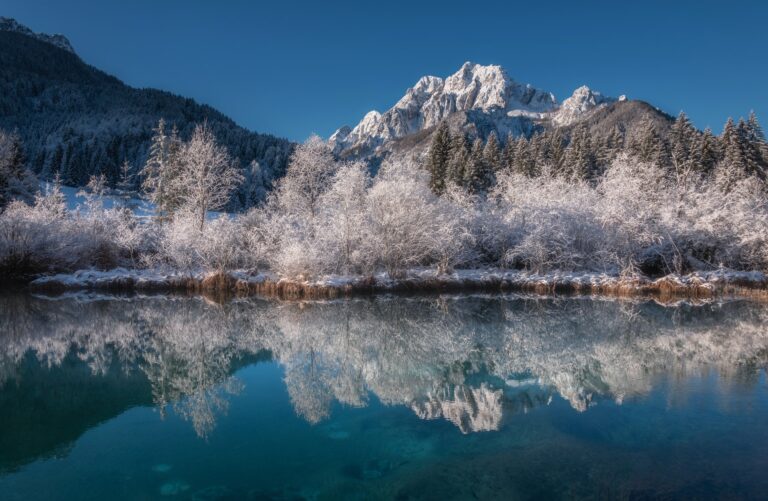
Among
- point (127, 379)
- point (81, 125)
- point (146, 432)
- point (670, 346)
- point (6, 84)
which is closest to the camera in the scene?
point (146, 432)

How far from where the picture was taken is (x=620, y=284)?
24.7 metres

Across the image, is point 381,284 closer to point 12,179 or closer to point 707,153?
point 12,179

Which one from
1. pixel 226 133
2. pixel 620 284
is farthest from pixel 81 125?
pixel 620 284

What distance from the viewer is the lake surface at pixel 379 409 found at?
602 centimetres

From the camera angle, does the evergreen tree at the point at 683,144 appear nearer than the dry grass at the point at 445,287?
No

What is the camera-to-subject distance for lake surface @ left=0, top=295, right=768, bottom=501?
19.7ft

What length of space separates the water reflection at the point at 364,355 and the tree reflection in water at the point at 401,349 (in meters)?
0.05

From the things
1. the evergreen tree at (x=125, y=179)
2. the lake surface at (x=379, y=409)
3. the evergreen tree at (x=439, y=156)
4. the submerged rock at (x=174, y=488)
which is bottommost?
the submerged rock at (x=174, y=488)

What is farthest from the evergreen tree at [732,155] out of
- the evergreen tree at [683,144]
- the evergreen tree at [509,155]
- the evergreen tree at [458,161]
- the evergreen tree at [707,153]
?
the evergreen tree at [458,161]

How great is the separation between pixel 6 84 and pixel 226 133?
222 ft

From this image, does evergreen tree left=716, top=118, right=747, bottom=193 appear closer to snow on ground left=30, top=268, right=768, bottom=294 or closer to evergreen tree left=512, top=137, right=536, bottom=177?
snow on ground left=30, top=268, right=768, bottom=294

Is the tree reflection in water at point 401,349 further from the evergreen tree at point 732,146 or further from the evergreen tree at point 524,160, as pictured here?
the evergreen tree at point 524,160

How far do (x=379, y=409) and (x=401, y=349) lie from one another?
4383 millimetres

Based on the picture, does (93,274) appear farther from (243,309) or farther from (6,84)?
(6,84)
